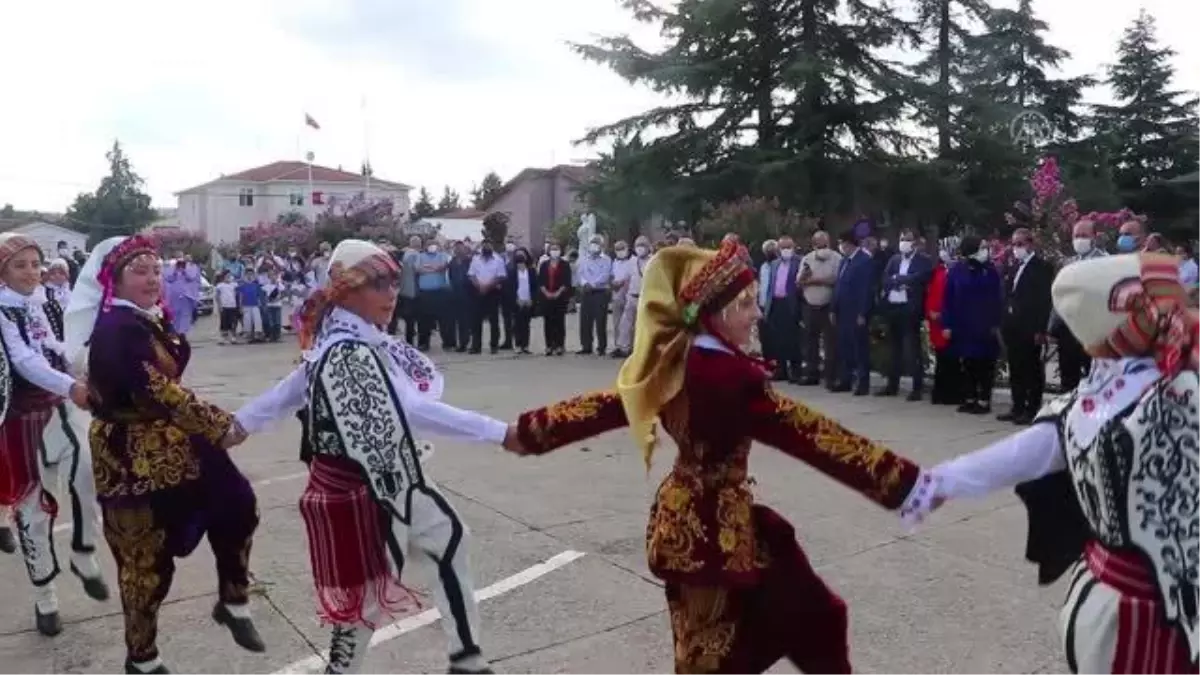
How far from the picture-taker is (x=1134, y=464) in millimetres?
2615

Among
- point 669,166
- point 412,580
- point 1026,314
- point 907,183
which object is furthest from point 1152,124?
point 412,580

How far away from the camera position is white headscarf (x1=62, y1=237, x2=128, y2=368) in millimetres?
4547

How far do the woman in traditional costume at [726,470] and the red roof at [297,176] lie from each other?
7230cm

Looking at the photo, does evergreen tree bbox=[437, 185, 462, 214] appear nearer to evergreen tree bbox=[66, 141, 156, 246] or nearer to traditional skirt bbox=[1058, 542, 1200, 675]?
evergreen tree bbox=[66, 141, 156, 246]

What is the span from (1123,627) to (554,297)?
1383 centimetres

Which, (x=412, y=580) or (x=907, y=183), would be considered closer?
(x=412, y=580)

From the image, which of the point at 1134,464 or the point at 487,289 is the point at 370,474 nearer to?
the point at 1134,464

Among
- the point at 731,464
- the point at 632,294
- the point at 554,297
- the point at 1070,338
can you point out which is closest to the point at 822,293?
the point at 1070,338

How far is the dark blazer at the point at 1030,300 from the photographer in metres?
9.77

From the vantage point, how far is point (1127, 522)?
265 cm

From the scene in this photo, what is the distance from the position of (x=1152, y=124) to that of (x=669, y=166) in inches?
785

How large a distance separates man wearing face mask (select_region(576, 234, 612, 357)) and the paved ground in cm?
694

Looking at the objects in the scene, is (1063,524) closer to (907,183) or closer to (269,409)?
(269,409)

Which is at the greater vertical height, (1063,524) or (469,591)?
(1063,524)
